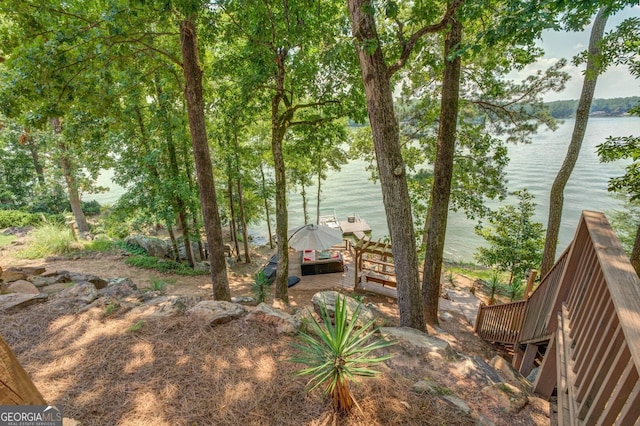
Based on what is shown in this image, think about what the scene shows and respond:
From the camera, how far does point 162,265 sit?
9.80 m

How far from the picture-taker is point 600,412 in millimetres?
1479

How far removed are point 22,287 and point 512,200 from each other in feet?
101

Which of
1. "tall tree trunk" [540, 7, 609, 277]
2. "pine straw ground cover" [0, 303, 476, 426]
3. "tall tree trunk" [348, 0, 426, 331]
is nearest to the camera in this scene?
"pine straw ground cover" [0, 303, 476, 426]

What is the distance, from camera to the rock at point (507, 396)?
2.32 metres

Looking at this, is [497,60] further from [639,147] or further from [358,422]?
[358,422]

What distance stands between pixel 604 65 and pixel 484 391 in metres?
5.67

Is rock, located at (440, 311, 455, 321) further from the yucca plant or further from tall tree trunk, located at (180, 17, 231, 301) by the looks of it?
the yucca plant

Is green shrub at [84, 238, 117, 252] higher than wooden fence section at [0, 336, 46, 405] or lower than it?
lower

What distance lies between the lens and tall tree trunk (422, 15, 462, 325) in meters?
4.46

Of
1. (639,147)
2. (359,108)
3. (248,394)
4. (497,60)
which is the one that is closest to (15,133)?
(359,108)

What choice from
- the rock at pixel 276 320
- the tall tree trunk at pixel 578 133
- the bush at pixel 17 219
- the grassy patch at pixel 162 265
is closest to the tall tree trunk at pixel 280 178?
the rock at pixel 276 320

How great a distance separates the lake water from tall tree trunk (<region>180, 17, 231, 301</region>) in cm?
1492

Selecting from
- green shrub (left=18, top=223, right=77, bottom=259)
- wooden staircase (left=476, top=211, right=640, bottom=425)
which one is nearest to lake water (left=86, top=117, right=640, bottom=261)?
green shrub (left=18, top=223, right=77, bottom=259)

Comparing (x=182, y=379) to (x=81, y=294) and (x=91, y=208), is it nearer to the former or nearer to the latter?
(x=81, y=294)
